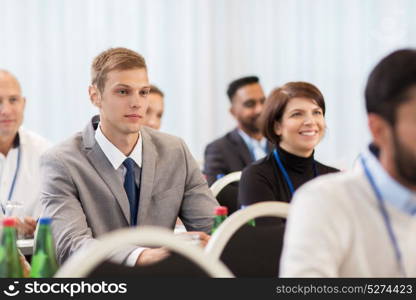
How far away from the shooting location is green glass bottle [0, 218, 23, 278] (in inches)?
76.4

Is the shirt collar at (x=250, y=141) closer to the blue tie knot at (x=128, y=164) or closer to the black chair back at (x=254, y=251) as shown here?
the blue tie knot at (x=128, y=164)

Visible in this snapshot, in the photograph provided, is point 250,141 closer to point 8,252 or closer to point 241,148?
point 241,148

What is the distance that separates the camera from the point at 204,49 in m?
6.77

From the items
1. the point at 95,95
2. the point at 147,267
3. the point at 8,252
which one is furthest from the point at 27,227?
the point at 147,267

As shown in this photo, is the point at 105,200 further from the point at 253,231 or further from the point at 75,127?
the point at 75,127

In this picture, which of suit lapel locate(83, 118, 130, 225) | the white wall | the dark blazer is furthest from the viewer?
the white wall

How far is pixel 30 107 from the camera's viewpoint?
632 cm

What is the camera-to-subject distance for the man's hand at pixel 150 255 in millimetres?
2379

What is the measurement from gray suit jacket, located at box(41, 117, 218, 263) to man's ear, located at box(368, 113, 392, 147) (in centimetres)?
114

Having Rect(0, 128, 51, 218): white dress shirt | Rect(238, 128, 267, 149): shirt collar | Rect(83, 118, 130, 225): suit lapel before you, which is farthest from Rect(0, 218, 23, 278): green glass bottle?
Rect(238, 128, 267, 149): shirt collar

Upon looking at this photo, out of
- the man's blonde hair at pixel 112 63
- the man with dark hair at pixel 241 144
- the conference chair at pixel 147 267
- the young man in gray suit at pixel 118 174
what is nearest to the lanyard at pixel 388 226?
the conference chair at pixel 147 267

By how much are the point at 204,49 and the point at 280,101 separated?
342cm

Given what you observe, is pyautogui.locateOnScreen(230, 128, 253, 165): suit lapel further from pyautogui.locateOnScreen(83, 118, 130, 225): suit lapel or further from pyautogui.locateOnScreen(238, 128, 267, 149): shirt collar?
pyautogui.locateOnScreen(83, 118, 130, 225): suit lapel

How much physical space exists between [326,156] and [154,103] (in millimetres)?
1785
